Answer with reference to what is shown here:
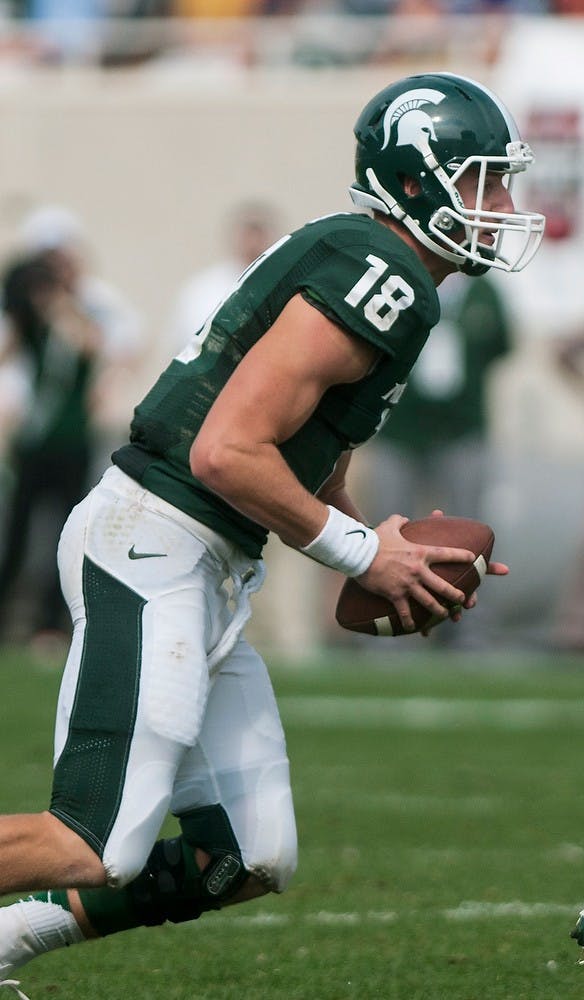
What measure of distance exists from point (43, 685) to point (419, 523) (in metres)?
4.84

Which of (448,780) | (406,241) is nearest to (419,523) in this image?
(406,241)

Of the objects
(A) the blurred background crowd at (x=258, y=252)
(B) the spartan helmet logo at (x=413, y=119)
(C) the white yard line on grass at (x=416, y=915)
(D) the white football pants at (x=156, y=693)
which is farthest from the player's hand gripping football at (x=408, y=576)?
(A) the blurred background crowd at (x=258, y=252)

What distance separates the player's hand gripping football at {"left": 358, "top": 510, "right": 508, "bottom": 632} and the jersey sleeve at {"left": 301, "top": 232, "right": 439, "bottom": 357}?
346 mm

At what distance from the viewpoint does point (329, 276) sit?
3.39 m

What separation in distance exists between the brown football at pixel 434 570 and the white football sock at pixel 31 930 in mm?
756

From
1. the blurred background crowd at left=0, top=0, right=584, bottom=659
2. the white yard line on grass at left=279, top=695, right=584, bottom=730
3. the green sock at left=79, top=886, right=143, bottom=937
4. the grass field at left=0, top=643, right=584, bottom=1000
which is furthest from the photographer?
the blurred background crowd at left=0, top=0, right=584, bottom=659

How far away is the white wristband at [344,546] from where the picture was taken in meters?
3.44

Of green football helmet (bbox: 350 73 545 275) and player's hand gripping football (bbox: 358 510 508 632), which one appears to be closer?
player's hand gripping football (bbox: 358 510 508 632)

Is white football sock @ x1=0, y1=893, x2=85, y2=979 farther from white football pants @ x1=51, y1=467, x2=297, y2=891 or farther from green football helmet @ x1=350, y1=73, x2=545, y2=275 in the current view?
green football helmet @ x1=350, y1=73, x2=545, y2=275

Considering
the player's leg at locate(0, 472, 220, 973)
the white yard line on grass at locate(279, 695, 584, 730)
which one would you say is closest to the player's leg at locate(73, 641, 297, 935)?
the player's leg at locate(0, 472, 220, 973)

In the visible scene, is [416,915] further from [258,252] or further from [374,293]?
[258,252]

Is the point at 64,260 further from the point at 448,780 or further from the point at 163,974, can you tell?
the point at 163,974

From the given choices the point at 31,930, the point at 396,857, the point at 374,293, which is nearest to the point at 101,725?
the point at 31,930

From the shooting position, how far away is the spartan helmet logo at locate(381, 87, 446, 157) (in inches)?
143
